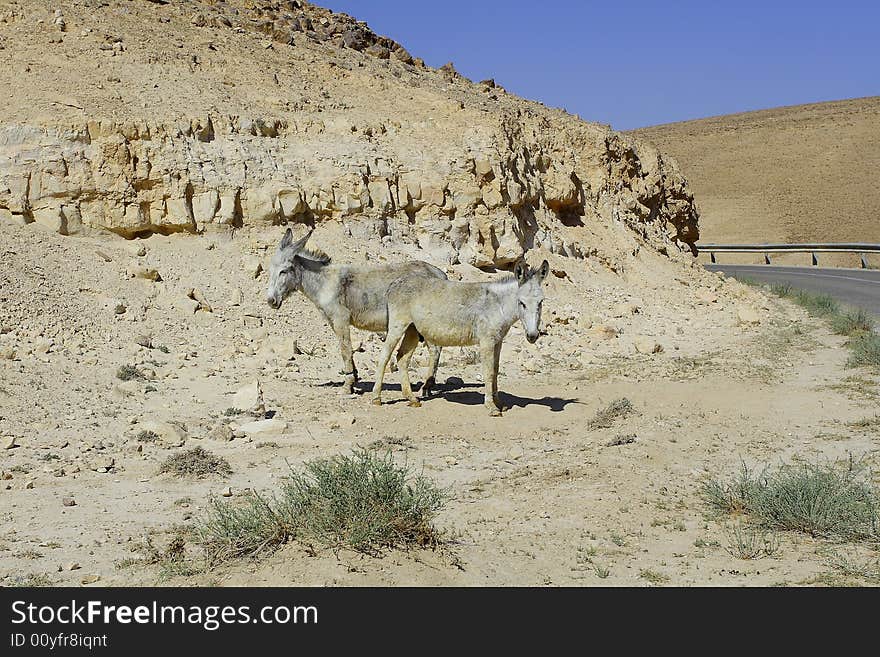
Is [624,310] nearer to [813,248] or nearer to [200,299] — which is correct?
[200,299]

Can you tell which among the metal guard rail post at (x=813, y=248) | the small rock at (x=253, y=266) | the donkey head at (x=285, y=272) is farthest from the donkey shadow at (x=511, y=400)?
the metal guard rail post at (x=813, y=248)

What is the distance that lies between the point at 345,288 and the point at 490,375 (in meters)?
2.89

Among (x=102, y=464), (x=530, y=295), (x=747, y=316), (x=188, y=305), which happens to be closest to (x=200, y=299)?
(x=188, y=305)

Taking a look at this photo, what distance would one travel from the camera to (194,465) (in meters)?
9.73

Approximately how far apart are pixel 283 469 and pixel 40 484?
238 cm

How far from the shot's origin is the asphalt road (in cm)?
2856

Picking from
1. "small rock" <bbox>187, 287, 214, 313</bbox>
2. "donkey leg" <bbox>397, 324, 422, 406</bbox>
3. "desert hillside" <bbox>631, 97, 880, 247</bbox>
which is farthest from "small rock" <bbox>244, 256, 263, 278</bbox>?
"desert hillside" <bbox>631, 97, 880, 247</bbox>

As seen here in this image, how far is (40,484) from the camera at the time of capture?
30.6ft

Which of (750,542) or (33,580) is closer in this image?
(33,580)

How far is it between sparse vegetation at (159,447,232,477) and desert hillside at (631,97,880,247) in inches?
2821

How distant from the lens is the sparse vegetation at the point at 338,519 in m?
6.63

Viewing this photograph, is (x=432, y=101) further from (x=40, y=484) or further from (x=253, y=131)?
(x=40, y=484)

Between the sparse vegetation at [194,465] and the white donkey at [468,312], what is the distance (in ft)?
11.3

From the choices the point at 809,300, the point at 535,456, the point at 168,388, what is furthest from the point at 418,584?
the point at 809,300
